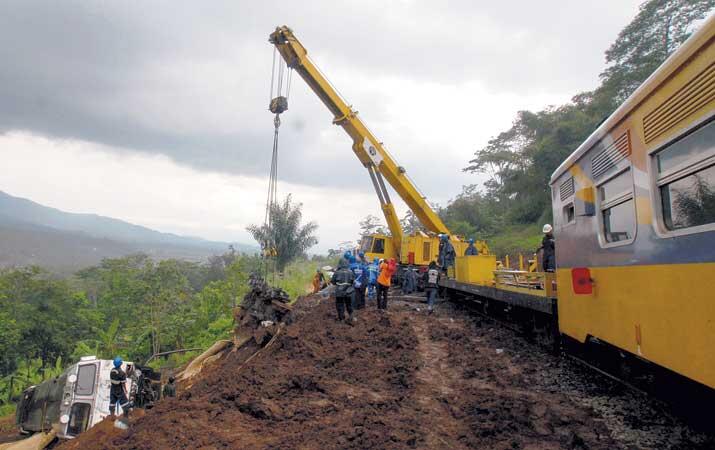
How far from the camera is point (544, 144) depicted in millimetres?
31328

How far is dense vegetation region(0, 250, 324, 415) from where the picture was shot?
2973 centimetres

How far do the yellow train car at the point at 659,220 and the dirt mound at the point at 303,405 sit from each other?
1994 mm

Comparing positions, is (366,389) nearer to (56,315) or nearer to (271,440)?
(271,440)

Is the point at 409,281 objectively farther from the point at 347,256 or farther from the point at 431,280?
the point at 347,256

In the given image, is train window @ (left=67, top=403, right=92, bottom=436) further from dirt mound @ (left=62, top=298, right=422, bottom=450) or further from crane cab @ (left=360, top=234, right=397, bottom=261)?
crane cab @ (left=360, top=234, right=397, bottom=261)

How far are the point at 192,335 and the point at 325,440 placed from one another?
29585 millimetres

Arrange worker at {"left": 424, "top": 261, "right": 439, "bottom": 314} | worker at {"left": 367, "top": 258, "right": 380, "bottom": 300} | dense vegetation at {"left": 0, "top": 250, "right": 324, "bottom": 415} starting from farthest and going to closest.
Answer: dense vegetation at {"left": 0, "top": 250, "right": 324, "bottom": 415} → worker at {"left": 367, "top": 258, "right": 380, "bottom": 300} → worker at {"left": 424, "top": 261, "right": 439, "bottom": 314}

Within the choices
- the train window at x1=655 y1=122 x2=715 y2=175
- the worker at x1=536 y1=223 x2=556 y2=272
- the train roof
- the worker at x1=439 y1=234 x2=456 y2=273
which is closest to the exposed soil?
the worker at x1=536 y1=223 x2=556 y2=272

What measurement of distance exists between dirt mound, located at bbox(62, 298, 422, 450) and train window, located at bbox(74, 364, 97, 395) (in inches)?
262

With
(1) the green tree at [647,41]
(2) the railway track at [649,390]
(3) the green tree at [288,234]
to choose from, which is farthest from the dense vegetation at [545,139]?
(2) the railway track at [649,390]

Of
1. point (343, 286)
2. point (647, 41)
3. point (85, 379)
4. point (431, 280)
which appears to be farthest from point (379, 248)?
point (647, 41)

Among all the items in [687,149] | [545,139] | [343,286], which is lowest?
[343,286]

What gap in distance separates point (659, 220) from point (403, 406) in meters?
2.92

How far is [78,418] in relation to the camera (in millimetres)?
11516
